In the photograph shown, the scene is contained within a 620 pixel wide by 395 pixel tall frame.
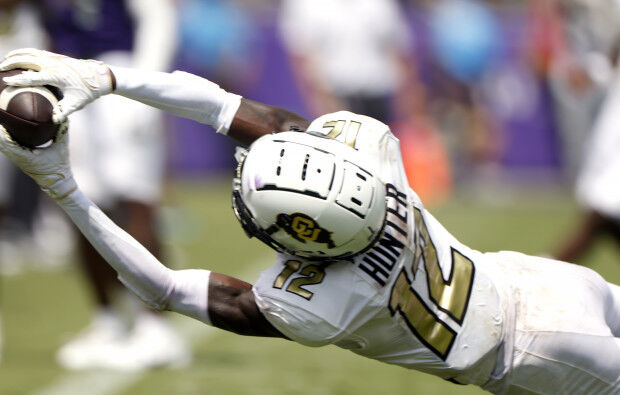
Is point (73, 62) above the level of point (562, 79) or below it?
above

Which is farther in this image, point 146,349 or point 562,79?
point 562,79

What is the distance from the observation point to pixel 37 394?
433 centimetres

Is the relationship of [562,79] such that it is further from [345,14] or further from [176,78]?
[176,78]

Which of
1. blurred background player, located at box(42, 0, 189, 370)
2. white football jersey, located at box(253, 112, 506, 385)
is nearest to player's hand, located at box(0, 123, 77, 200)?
white football jersey, located at box(253, 112, 506, 385)

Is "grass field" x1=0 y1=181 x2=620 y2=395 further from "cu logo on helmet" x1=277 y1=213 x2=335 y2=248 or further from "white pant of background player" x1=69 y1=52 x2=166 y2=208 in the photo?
"cu logo on helmet" x1=277 y1=213 x2=335 y2=248

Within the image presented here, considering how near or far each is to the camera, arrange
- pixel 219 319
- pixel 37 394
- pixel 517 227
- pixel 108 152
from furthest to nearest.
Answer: pixel 517 227 → pixel 108 152 → pixel 37 394 → pixel 219 319

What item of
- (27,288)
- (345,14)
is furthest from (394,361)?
(345,14)

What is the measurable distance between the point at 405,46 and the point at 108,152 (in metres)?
7.85

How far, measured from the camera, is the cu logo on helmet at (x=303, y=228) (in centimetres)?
275

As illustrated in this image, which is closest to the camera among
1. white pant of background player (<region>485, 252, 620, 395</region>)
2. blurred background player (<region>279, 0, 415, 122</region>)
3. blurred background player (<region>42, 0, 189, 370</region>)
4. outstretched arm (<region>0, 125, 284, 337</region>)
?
outstretched arm (<region>0, 125, 284, 337</region>)

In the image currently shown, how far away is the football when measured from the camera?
8.96 ft

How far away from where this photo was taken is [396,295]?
293 centimetres

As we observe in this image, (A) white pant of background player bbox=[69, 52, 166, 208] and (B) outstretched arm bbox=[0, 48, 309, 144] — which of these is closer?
(B) outstretched arm bbox=[0, 48, 309, 144]

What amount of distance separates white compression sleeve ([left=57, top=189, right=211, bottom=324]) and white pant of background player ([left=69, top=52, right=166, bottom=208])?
2.16m
